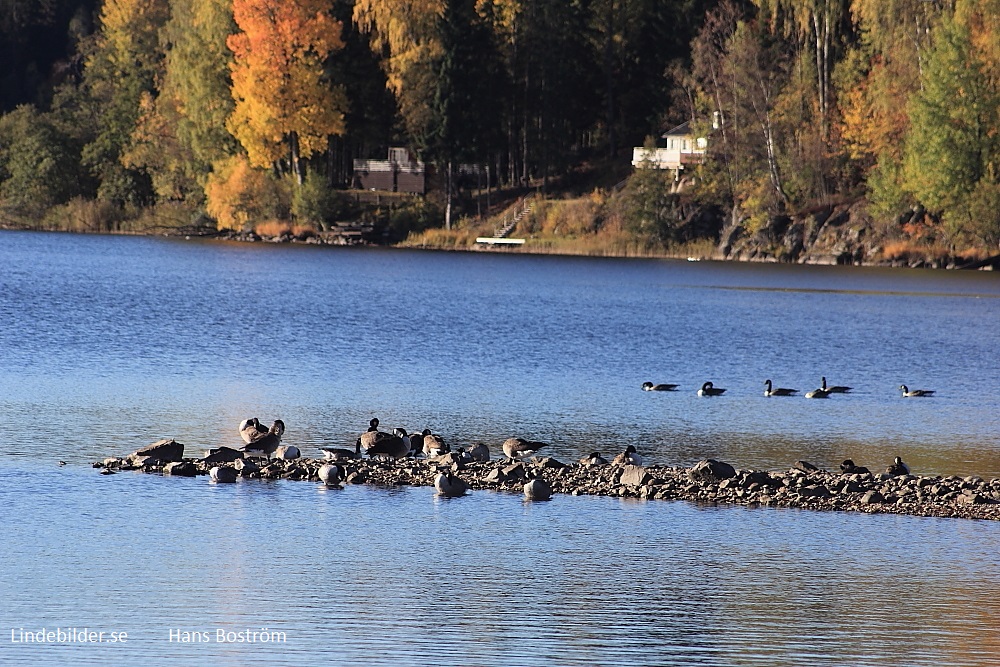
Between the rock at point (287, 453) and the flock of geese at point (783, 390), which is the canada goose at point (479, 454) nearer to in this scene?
the rock at point (287, 453)

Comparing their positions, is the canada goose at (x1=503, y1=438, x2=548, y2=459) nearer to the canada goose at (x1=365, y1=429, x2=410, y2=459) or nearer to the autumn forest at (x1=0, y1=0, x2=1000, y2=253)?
the canada goose at (x1=365, y1=429, x2=410, y2=459)

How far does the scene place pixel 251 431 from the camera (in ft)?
78.6

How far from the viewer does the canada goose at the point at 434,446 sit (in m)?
23.7

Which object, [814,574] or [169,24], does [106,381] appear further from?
[169,24]

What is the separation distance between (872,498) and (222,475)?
31.0 feet

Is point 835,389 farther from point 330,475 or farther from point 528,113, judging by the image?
point 528,113

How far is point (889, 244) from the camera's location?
86750 mm

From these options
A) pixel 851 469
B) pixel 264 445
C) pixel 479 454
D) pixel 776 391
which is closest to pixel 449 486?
pixel 479 454

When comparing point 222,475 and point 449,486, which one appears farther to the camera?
point 222,475

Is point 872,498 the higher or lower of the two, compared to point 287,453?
lower

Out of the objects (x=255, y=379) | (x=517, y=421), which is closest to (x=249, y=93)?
(x=255, y=379)

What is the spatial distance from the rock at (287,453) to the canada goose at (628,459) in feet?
16.4

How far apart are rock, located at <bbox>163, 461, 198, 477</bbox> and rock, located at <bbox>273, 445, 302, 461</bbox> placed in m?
1.38

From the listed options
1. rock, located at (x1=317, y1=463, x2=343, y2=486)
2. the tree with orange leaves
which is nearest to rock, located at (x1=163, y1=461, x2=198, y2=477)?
rock, located at (x1=317, y1=463, x2=343, y2=486)
